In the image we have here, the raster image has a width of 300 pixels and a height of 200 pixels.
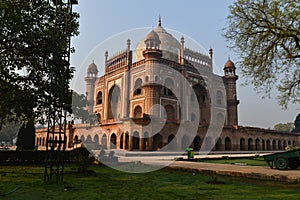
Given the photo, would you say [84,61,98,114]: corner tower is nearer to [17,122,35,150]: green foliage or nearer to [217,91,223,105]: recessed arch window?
[217,91,223,105]: recessed arch window

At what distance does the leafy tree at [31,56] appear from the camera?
9.47m

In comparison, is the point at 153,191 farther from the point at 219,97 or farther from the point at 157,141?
the point at 219,97

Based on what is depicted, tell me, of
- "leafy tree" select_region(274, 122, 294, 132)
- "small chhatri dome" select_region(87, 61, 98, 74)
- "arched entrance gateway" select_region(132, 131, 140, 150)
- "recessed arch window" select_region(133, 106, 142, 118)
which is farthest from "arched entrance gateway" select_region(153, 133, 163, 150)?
"leafy tree" select_region(274, 122, 294, 132)

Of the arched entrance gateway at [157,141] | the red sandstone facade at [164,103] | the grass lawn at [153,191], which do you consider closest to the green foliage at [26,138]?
the red sandstone facade at [164,103]

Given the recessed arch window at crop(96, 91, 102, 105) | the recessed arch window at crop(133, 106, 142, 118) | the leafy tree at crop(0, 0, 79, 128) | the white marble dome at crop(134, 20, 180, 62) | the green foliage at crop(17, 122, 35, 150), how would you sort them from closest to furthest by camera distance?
the leafy tree at crop(0, 0, 79, 128) < the green foliage at crop(17, 122, 35, 150) < the recessed arch window at crop(133, 106, 142, 118) < the white marble dome at crop(134, 20, 180, 62) < the recessed arch window at crop(96, 91, 102, 105)

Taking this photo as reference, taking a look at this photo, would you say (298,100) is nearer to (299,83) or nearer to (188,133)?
(299,83)

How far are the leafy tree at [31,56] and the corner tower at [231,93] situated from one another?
120ft

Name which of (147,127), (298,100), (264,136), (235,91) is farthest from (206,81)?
(298,100)

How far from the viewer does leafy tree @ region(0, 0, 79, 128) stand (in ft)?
31.1

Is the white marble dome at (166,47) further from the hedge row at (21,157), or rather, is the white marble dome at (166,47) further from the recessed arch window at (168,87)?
the hedge row at (21,157)

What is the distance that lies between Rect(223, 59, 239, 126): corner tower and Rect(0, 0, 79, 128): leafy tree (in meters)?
36.5

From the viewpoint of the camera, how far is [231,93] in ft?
143

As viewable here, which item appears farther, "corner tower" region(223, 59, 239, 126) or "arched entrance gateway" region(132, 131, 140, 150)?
"corner tower" region(223, 59, 239, 126)

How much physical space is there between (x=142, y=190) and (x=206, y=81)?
3610cm
